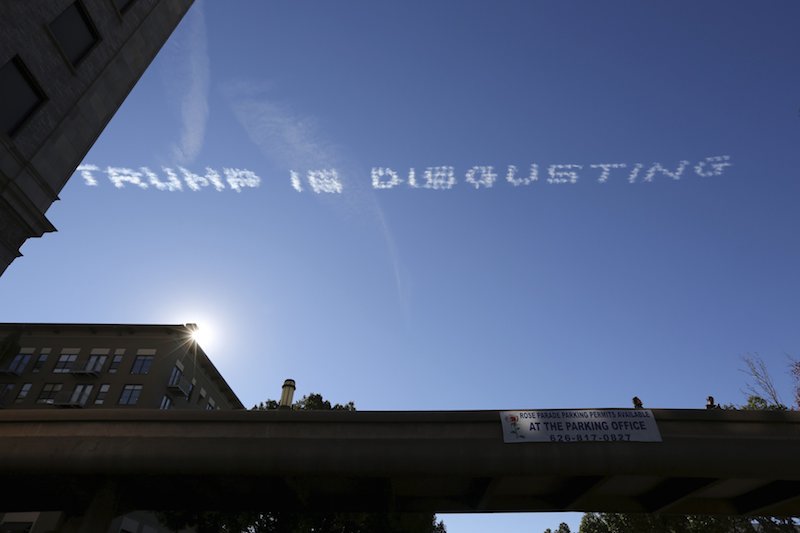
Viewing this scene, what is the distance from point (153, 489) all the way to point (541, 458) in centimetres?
1173

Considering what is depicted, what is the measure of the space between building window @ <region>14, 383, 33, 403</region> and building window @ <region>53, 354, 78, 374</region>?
224 centimetres

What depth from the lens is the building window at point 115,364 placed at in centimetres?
4147

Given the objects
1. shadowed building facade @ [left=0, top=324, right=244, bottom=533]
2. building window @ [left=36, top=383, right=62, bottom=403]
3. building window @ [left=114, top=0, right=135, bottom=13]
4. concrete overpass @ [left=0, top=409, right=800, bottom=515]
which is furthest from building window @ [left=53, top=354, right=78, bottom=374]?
building window @ [left=114, top=0, right=135, bottom=13]

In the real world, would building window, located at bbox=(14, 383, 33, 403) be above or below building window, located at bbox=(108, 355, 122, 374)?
below

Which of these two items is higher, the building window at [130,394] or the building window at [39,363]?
the building window at [39,363]

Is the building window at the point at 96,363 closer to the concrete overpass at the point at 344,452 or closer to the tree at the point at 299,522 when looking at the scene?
the tree at the point at 299,522

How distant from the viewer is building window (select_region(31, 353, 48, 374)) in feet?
138

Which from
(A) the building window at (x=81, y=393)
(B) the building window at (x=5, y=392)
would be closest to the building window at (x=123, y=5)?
(A) the building window at (x=81, y=393)

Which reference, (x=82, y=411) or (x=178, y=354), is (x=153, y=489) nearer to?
(x=82, y=411)

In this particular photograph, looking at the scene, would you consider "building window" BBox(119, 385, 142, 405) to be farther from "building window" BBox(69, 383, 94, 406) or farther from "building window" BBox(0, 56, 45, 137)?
"building window" BBox(0, 56, 45, 137)

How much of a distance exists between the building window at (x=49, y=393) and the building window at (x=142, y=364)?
6257mm

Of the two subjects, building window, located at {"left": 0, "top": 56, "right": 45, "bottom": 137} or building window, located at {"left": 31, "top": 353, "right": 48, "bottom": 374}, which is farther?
building window, located at {"left": 31, "top": 353, "right": 48, "bottom": 374}

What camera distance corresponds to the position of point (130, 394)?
4000cm

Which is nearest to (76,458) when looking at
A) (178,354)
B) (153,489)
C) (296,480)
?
(153,489)
